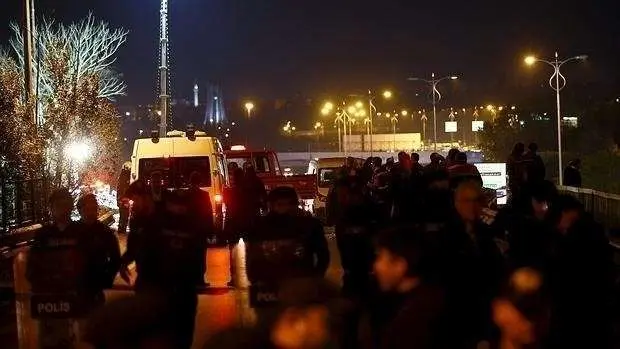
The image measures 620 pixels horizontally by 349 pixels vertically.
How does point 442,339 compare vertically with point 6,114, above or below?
below

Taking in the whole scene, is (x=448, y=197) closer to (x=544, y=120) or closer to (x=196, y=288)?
(x=196, y=288)

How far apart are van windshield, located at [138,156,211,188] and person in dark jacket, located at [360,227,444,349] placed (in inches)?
582

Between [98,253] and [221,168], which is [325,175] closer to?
[221,168]

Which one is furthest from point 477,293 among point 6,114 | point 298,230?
point 6,114

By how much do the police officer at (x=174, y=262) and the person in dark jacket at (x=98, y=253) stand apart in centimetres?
20

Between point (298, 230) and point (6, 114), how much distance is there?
14.5m

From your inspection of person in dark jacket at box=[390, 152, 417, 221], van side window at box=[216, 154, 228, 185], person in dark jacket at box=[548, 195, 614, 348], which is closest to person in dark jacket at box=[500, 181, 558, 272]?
person in dark jacket at box=[548, 195, 614, 348]

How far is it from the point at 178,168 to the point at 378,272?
15156 millimetres

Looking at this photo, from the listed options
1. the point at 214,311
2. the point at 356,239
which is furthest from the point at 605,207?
the point at 356,239

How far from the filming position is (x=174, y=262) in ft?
23.0

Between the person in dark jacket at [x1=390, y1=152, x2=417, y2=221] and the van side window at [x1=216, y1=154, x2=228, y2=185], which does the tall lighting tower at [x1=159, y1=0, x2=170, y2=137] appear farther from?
the person in dark jacket at [x1=390, y1=152, x2=417, y2=221]

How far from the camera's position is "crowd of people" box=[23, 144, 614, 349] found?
443 centimetres

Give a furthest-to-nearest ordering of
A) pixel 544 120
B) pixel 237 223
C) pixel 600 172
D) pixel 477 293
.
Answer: pixel 544 120 → pixel 600 172 → pixel 237 223 → pixel 477 293

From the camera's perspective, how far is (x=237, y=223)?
1458 cm
